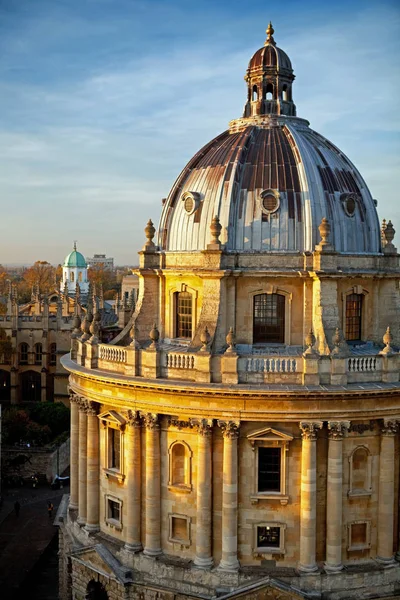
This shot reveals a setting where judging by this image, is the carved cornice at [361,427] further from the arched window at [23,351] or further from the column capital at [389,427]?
the arched window at [23,351]

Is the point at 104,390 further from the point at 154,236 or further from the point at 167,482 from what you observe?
the point at 154,236

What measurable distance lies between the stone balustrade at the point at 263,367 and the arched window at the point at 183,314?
3.20 m

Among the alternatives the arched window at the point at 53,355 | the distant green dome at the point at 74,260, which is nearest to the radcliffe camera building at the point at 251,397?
the arched window at the point at 53,355

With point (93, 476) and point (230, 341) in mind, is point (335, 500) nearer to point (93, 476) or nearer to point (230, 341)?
point (230, 341)

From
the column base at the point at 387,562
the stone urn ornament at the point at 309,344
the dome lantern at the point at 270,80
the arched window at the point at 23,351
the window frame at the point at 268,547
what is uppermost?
the dome lantern at the point at 270,80

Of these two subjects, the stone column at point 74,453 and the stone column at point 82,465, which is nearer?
the stone column at point 82,465

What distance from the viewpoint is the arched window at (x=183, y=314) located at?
3703 centimetres

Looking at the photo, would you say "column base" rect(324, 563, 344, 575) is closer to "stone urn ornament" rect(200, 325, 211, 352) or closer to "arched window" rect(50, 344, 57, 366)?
"stone urn ornament" rect(200, 325, 211, 352)

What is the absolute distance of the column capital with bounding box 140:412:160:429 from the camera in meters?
33.7

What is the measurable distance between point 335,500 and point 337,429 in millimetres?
3282

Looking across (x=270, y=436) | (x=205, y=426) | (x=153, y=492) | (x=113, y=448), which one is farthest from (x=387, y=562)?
(x=113, y=448)

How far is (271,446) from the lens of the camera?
1278 inches

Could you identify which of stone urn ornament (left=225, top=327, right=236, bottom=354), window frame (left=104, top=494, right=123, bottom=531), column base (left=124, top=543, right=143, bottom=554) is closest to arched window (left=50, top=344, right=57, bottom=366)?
window frame (left=104, top=494, right=123, bottom=531)

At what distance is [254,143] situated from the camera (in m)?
37.7
